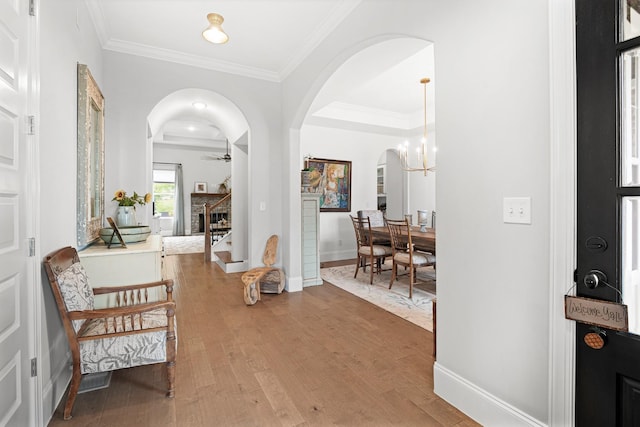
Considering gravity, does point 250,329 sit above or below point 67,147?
below

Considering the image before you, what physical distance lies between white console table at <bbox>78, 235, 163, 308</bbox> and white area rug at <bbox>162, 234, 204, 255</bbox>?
15.7 feet

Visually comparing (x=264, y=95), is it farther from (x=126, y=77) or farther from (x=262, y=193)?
(x=126, y=77)

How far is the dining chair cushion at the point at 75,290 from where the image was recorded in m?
1.68

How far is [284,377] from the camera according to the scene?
2070mm

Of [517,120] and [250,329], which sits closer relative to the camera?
[517,120]

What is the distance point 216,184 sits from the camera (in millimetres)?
10836

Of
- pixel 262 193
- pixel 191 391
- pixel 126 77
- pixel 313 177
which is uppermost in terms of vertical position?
pixel 126 77

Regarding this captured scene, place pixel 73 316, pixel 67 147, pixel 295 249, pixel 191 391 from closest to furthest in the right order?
1. pixel 73 316
2. pixel 191 391
3. pixel 67 147
4. pixel 295 249

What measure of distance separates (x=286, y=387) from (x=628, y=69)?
2.27 meters

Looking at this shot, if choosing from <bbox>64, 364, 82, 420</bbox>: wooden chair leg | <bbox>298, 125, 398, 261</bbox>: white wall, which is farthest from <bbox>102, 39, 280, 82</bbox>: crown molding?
<bbox>64, 364, 82, 420</bbox>: wooden chair leg

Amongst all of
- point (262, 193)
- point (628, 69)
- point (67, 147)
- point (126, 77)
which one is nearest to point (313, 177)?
point (262, 193)

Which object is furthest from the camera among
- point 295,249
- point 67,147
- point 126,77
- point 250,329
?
point 295,249

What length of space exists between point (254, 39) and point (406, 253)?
314 cm

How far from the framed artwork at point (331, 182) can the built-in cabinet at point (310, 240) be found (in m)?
1.62
